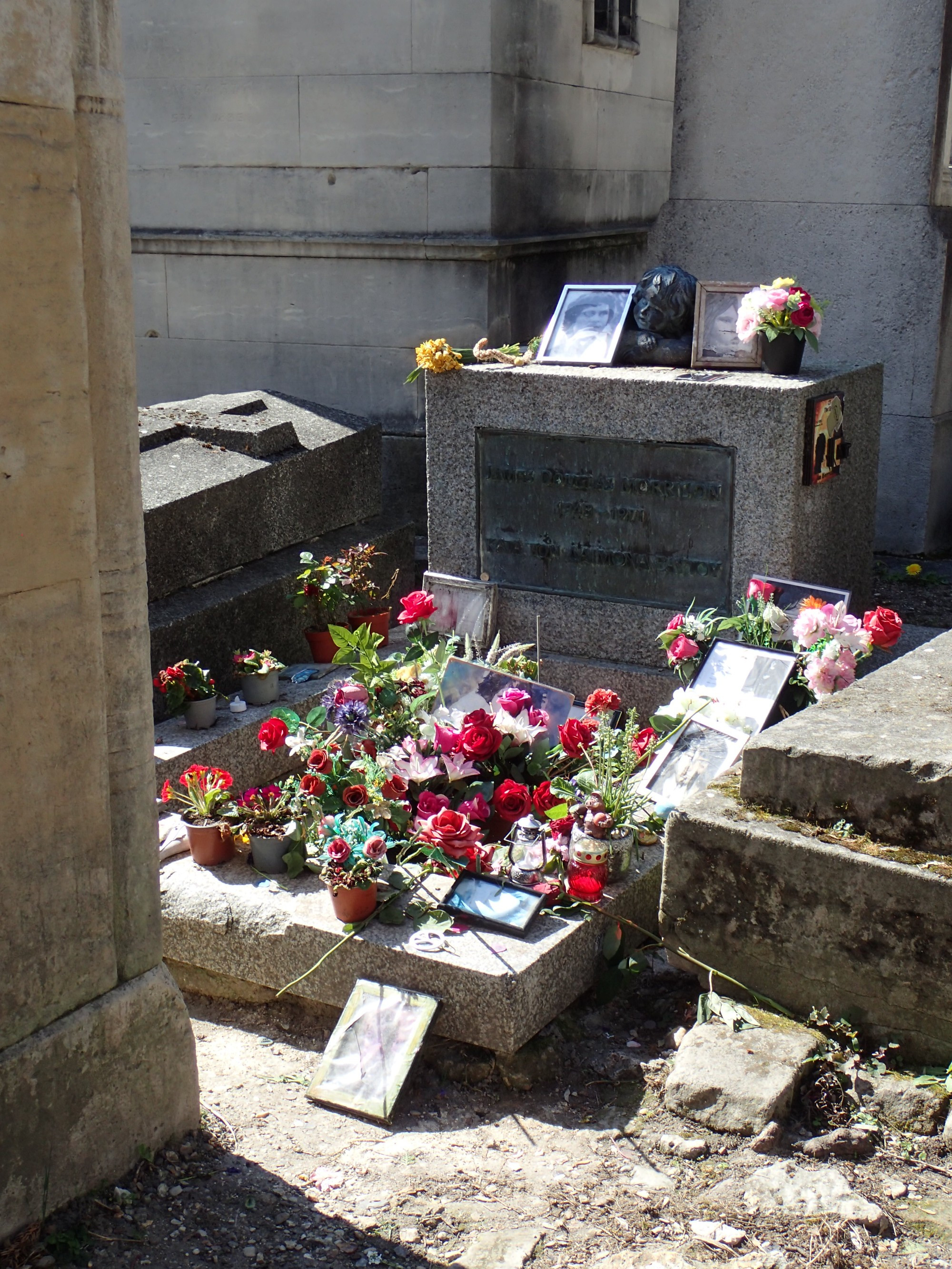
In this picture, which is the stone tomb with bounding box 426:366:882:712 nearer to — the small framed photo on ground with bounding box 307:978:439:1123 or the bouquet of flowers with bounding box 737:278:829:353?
the bouquet of flowers with bounding box 737:278:829:353

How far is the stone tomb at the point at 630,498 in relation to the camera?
17.9ft

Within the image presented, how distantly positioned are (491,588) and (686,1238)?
11.5ft

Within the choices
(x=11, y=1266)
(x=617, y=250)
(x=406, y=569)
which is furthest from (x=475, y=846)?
(x=617, y=250)

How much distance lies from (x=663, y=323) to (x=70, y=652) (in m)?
3.72

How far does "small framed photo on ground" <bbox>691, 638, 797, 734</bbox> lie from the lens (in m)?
4.88

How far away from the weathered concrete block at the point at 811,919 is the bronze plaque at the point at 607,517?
200 centimetres

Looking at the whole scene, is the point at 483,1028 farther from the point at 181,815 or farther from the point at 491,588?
the point at 491,588

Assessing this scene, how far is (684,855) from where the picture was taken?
12.2 feet

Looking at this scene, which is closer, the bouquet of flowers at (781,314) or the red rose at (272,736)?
the red rose at (272,736)

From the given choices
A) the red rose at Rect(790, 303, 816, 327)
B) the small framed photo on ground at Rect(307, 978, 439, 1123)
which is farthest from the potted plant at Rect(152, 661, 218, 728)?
the red rose at Rect(790, 303, 816, 327)

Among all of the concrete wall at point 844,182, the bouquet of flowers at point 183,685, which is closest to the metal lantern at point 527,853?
the bouquet of flowers at point 183,685

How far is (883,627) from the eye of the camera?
4965mm

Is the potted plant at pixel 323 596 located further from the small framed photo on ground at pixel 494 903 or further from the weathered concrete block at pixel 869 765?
the weathered concrete block at pixel 869 765

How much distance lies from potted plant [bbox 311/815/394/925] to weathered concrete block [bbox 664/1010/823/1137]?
98cm
